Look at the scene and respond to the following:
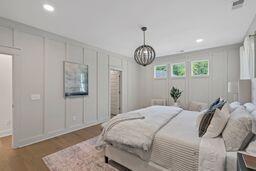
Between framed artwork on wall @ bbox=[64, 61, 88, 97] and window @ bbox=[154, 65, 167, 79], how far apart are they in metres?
3.43

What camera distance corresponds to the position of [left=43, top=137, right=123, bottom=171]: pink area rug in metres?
2.12

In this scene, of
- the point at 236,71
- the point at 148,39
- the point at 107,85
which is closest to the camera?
the point at 148,39

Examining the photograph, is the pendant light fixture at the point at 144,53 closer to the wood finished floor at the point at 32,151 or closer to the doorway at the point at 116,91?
the wood finished floor at the point at 32,151

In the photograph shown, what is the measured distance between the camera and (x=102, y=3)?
2.22m

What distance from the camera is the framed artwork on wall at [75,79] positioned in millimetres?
3744

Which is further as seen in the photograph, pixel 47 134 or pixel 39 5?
pixel 47 134

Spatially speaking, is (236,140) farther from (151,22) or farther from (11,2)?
(11,2)

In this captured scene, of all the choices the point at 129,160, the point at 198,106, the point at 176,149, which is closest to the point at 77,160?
the point at 129,160

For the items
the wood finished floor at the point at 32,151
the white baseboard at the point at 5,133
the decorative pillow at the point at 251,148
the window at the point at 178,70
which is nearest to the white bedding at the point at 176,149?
the decorative pillow at the point at 251,148

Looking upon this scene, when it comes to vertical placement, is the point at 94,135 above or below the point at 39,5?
below

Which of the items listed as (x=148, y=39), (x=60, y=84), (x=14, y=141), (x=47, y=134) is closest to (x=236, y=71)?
(x=148, y=39)

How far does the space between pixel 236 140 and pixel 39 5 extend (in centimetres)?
353

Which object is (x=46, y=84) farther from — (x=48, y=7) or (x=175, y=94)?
(x=175, y=94)

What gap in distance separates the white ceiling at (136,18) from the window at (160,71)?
221cm
